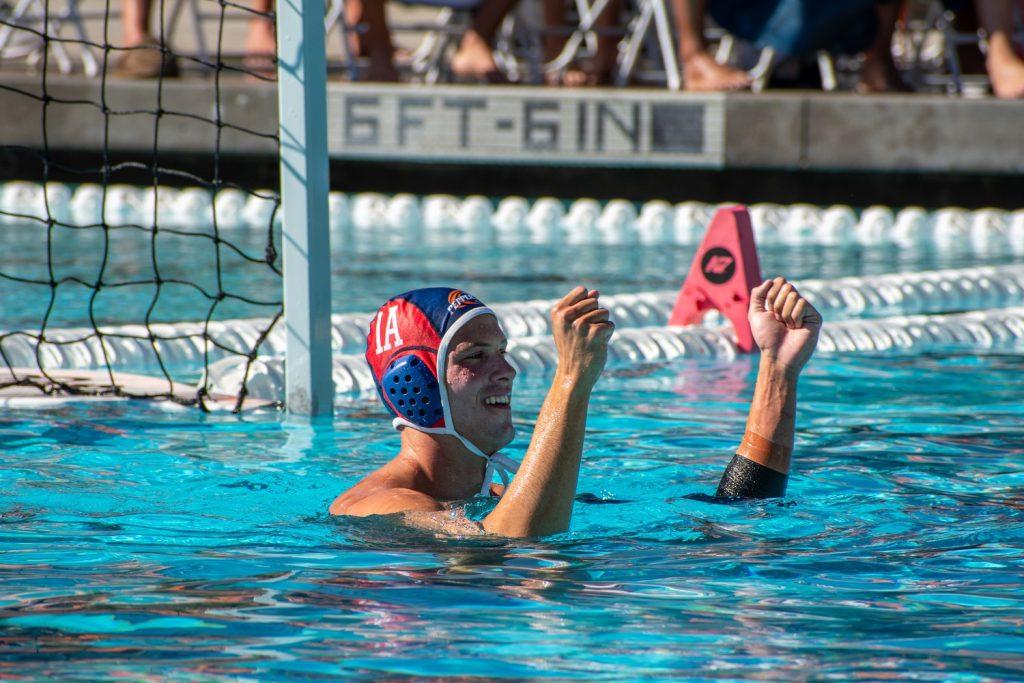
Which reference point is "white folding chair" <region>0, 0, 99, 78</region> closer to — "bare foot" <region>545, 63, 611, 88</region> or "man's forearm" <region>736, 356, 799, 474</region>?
"bare foot" <region>545, 63, 611, 88</region>

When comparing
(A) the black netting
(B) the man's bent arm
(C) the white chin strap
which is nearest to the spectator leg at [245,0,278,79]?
(A) the black netting

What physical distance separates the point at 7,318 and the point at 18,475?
2472mm

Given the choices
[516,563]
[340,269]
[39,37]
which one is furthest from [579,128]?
[516,563]

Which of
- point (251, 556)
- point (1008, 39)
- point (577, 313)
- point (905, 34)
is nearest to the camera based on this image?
point (577, 313)

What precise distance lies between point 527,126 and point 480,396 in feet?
20.9

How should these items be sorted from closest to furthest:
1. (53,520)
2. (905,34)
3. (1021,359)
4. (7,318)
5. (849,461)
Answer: (53,520) < (849,461) < (1021,359) < (7,318) < (905,34)

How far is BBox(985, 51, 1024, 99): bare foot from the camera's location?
859 cm

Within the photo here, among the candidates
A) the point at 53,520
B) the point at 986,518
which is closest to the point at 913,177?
the point at 986,518

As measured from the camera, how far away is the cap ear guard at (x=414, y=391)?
2965 mm

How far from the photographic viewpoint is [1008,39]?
8.60 m

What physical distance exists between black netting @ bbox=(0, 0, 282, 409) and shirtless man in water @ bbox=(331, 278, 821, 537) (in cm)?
165

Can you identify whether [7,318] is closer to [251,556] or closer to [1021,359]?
[251,556]

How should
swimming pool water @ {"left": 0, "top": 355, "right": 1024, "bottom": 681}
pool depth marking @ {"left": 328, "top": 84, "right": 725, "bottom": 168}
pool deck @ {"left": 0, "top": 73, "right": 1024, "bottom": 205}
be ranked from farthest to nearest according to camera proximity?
1. pool depth marking @ {"left": 328, "top": 84, "right": 725, "bottom": 168}
2. pool deck @ {"left": 0, "top": 73, "right": 1024, "bottom": 205}
3. swimming pool water @ {"left": 0, "top": 355, "right": 1024, "bottom": 681}

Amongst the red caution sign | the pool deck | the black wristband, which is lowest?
the black wristband
